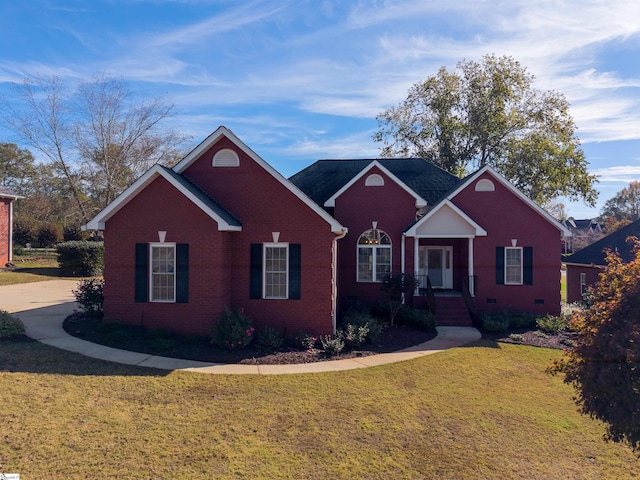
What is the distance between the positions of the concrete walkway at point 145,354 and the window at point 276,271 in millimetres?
2803

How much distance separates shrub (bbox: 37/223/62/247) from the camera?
38.9 m

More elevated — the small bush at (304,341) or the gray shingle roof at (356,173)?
the gray shingle roof at (356,173)

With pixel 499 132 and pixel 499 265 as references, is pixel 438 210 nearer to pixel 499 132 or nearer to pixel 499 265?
pixel 499 265

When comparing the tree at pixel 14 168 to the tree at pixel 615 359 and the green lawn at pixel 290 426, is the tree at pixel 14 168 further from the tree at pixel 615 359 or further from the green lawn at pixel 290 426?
the tree at pixel 615 359

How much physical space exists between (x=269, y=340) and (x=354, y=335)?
2.26m

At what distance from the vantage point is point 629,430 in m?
4.12

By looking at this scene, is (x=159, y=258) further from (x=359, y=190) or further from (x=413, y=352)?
(x=359, y=190)

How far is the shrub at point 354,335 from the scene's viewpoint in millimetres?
10602

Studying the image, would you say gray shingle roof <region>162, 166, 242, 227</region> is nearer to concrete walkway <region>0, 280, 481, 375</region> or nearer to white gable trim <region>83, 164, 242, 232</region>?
white gable trim <region>83, 164, 242, 232</region>

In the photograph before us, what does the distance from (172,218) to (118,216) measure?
154 cm

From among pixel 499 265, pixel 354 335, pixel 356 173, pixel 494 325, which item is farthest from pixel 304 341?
pixel 356 173

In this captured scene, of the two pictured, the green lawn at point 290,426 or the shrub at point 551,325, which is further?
the shrub at point 551,325

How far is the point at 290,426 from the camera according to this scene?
19.0 ft

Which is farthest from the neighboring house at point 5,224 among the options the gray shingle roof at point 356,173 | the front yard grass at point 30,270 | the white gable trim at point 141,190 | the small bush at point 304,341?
the small bush at point 304,341
